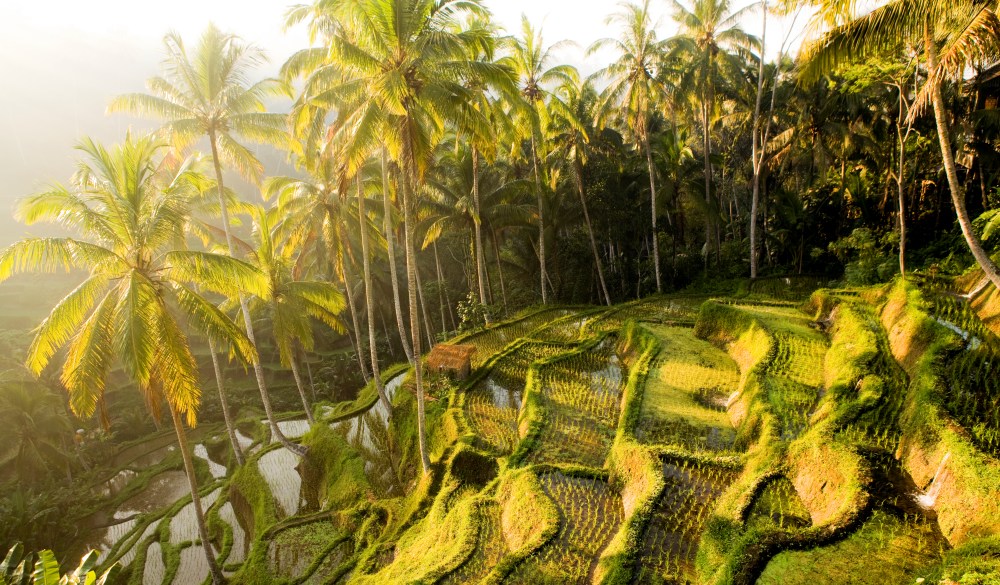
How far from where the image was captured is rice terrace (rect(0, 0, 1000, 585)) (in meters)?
6.29

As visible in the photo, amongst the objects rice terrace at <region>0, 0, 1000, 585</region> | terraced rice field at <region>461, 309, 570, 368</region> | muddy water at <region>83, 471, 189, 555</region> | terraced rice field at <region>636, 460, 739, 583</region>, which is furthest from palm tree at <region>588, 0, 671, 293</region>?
muddy water at <region>83, 471, 189, 555</region>

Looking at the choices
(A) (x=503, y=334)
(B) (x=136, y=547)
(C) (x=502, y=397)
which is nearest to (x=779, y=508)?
(C) (x=502, y=397)

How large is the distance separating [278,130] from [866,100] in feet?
63.4

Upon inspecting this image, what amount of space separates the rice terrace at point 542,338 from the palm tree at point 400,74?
0.06m

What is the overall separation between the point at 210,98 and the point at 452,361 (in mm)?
9613

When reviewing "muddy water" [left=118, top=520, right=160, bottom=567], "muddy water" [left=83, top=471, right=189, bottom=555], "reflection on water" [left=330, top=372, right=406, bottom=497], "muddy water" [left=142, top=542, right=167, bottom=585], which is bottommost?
"muddy water" [left=83, top=471, right=189, bottom=555]

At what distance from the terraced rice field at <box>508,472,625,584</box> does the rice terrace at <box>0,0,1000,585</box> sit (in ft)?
0.16

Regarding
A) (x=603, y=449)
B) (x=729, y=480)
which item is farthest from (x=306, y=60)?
(x=729, y=480)

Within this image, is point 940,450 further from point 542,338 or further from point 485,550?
point 542,338

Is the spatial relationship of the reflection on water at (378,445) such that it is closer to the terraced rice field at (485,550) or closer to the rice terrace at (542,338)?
the rice terrace at (542,338)

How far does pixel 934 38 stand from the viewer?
7.46m

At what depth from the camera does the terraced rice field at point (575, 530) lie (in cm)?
618

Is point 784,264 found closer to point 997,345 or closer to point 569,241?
point 569,241

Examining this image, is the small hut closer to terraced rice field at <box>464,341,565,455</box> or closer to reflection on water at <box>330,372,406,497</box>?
terraced rice field at <box>464,341,565,455</box>
